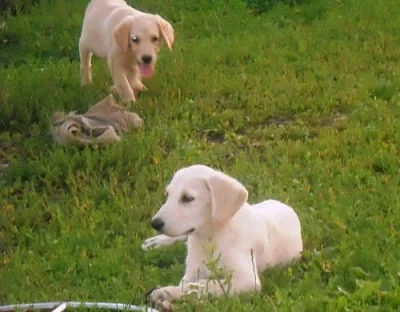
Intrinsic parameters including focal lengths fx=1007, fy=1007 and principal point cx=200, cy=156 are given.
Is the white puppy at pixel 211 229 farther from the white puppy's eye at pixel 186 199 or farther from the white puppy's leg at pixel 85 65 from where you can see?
the white puppy's leg at pixel 85 65

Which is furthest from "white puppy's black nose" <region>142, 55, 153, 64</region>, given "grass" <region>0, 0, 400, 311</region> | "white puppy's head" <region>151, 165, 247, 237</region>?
"white puppy's head" <region>151, 165, 247, 237</region>

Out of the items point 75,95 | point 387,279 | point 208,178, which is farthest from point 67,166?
point 387,279

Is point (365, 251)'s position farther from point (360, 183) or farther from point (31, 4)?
point (31, 4)

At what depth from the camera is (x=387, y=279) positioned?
17.1 ft

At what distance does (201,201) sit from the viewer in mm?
5188

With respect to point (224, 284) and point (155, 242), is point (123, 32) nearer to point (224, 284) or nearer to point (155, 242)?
point (155, 242)

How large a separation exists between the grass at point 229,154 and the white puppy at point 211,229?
14 centimetres

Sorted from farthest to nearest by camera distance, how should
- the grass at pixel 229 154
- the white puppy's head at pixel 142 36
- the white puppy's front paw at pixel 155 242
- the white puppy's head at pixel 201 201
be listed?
the white puppy's head at pixel 142 36, the white puppy's front paw at pixel 155 242, the grass at pixel 229 154, the white puppy's head at pixel 201 201

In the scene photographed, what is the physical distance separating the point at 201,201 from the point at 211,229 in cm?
18

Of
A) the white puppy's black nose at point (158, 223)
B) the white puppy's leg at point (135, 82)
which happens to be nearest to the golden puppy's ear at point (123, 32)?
the white puppy's leg at point (135, 82)

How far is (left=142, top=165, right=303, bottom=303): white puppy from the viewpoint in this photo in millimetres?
5079

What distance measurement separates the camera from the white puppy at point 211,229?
508 centimetres

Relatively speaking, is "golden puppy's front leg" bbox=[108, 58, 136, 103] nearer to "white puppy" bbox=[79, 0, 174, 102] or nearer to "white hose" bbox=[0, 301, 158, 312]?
"white puppy" bbox=[79, 0, 174, 102]

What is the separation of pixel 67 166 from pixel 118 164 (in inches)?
15.0
